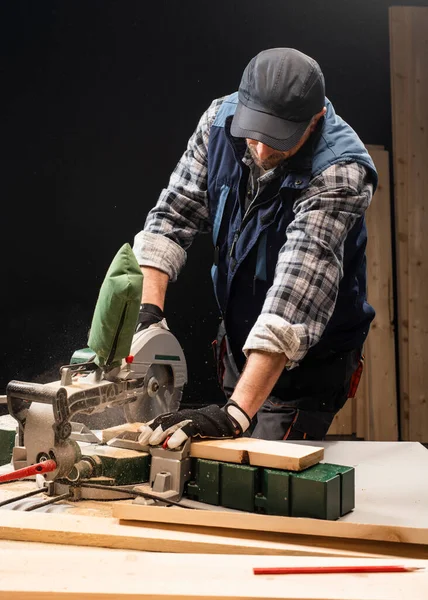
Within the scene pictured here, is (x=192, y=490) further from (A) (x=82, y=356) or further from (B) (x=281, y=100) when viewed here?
(B) (x=281, y=100)

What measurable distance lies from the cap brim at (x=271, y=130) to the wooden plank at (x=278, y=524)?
113cm

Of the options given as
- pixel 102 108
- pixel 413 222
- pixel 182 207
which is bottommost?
pixel 182 207

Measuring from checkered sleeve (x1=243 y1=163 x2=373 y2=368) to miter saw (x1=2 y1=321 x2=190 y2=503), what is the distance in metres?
0.42

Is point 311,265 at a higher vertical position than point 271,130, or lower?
lower

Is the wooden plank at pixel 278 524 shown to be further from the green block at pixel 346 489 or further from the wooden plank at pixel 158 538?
the green block at pixel 346 489

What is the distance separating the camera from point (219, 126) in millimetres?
2457

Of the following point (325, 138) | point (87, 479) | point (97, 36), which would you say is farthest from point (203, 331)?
point (87, 479)

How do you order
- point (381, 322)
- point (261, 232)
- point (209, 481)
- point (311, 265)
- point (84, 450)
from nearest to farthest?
point (209, 481), point (84, 450), point (311, 265), point (261, 232), point (381, 322)

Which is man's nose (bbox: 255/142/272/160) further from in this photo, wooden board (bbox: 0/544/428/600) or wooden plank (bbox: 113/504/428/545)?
wooden board (bbox: 0/544/428/600)

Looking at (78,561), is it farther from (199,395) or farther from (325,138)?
(199,395)

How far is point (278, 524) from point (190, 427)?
350 mm

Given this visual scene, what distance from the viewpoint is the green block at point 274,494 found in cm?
150

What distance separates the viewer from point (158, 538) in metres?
1.34

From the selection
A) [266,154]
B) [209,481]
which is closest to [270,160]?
[266,154]
